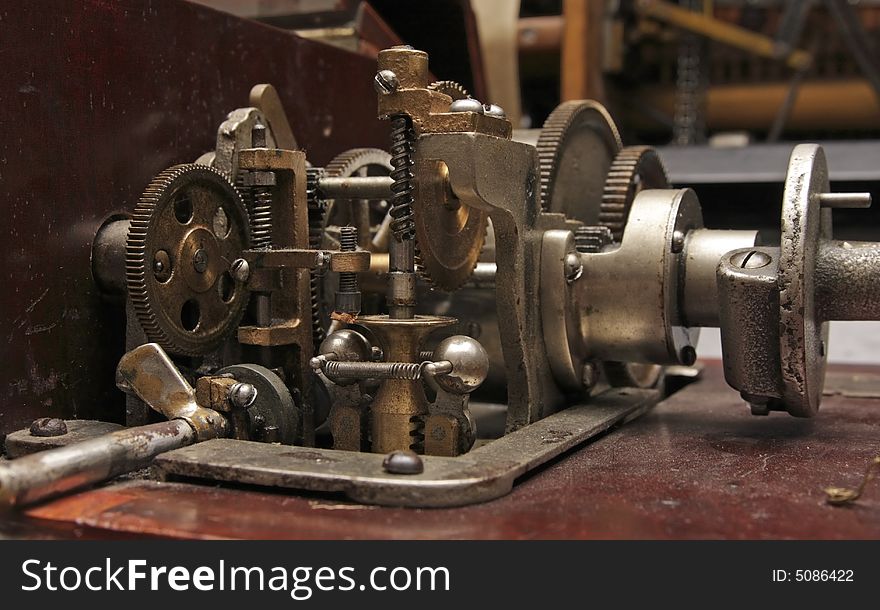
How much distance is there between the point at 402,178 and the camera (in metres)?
1.32

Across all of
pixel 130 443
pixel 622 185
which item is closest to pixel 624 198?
pixel 622 185

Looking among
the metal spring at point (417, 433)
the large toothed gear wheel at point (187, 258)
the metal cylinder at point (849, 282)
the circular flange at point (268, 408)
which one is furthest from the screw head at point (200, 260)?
the metal cylinder at point (849, 282)

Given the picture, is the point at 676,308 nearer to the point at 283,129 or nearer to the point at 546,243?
the point at 546,243

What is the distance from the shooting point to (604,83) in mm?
3357

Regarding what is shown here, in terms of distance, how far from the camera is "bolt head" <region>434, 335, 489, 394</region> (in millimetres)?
1244

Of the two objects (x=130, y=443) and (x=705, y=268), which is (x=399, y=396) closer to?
(x=130, y=443)

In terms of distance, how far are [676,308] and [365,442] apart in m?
0.47

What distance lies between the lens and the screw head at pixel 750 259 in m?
1.33

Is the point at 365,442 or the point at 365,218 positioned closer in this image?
the point at 365,442

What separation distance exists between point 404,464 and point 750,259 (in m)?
0.54

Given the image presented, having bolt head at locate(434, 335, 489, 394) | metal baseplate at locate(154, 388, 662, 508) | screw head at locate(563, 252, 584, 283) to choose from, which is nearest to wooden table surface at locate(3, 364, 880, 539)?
metal baseplate at locate(154, 388, 662, 508)

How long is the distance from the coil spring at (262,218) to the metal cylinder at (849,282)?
2.26ft
